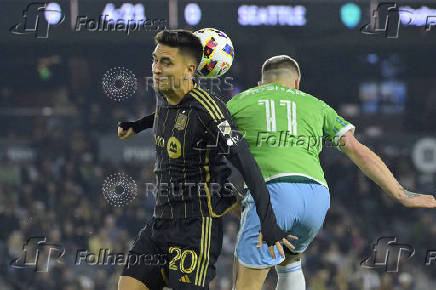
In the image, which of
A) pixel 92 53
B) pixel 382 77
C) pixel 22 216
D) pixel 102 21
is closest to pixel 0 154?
pixel 22 216

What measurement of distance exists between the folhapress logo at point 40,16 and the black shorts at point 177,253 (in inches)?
390

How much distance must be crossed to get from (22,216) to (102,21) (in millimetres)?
4353

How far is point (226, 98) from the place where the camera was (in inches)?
598

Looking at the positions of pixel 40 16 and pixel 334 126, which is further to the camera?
pixel 40 16

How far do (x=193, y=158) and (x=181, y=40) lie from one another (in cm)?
70

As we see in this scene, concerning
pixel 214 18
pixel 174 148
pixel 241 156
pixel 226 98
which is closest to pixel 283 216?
pixel 241 156

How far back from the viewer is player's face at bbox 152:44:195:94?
14.8 feet

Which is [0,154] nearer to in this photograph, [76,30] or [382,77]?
[76,30]

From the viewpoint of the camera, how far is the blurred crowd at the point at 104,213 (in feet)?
46.7

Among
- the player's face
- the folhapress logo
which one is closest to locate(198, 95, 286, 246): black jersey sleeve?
the player's face

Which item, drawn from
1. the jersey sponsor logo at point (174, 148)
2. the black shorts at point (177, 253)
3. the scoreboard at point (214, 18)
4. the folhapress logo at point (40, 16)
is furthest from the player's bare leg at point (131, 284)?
the folhapress logo at point (40, 16)

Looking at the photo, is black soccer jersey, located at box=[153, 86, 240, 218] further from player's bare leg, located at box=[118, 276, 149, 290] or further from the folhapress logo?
the folhapress logo

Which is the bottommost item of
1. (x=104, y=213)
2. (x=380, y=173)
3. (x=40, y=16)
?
(x=104, y=213)

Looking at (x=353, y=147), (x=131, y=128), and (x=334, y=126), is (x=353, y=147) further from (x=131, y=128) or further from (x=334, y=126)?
(x=131, y=128)
